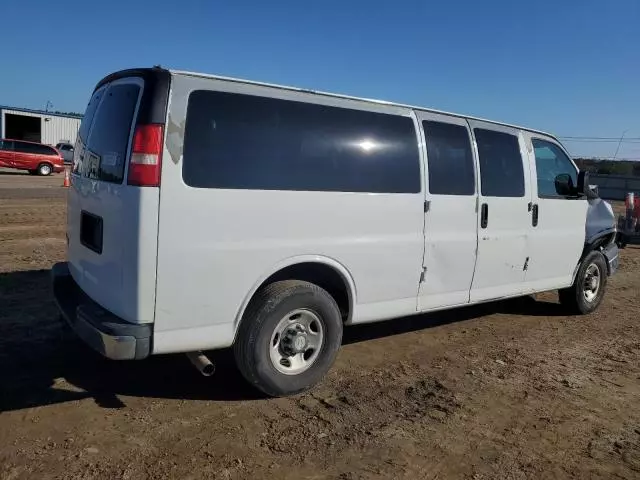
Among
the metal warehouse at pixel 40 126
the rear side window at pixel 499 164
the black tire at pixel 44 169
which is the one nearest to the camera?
the rear side window at pixel 499 164

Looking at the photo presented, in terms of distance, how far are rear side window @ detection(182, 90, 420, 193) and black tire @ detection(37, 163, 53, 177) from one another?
2996 centimetres

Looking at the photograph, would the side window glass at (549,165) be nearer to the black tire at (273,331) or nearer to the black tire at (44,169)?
the black tire at (273,331)

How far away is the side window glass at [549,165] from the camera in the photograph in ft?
20.7

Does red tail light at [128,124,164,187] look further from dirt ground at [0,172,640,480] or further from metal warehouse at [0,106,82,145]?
metal warehouse at [0,106,82,145]

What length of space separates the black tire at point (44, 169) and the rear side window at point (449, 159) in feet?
97.8

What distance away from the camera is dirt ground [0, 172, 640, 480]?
337 centimetres

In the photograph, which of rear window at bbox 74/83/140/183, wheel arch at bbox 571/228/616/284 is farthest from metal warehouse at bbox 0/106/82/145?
rear window at bbox 74/83/140/183

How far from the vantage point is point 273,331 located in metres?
4.02

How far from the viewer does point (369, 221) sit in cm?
452

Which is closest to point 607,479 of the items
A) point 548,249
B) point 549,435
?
point 549,435

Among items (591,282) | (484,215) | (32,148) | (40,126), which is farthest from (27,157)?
(484,215)

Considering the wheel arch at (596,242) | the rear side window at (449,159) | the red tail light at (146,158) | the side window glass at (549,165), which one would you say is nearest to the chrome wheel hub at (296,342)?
the red tail light at (146,158)

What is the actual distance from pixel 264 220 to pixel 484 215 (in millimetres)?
2502

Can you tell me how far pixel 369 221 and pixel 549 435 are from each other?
195 cm
